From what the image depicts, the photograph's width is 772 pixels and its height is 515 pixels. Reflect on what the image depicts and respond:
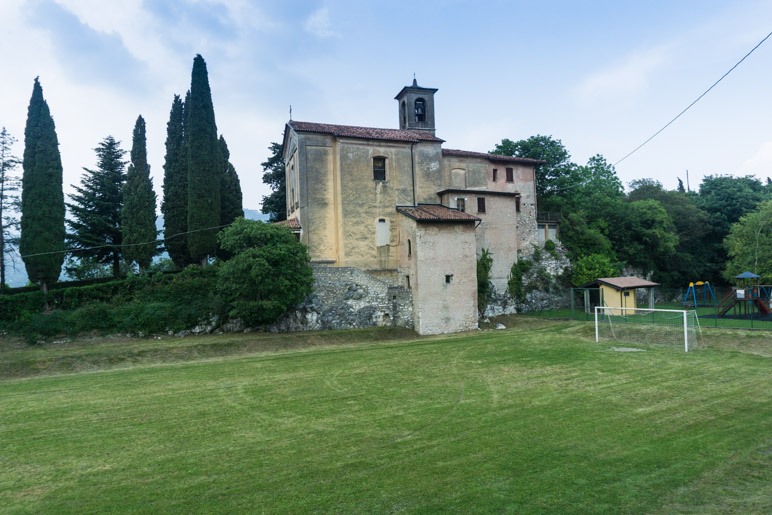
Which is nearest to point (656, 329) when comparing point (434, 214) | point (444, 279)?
point (444, 279)

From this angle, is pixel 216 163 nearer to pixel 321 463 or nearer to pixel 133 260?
pixel 133 260

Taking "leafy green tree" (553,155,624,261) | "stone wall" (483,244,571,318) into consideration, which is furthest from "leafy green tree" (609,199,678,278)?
"stone wall" (483,244,571,318)

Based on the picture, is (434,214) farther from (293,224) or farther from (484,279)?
(293,224)

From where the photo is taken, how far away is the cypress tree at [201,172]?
30547 mm

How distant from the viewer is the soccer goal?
1886cm

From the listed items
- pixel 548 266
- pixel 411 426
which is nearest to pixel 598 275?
pixel 548 266

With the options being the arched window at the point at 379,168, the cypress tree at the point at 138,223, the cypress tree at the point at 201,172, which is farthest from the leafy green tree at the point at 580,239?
the cypress tree at the point at 138,223

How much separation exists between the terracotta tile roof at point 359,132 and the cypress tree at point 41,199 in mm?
14442

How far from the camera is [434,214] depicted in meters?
27.7

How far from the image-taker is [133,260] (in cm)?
Answer: 3200

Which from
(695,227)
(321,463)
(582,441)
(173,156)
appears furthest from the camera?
(695,227)

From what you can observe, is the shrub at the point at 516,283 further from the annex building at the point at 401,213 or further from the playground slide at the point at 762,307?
the playground slide at the point at 762,307

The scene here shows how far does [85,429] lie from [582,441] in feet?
35.6

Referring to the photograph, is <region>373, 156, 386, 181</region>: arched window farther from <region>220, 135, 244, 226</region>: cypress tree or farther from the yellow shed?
the yellow shed
